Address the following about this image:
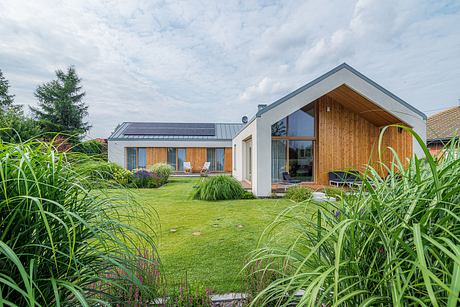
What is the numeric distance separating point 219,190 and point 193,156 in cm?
1258

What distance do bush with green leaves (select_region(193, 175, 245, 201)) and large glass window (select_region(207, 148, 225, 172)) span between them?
Answer: 39.3 ft

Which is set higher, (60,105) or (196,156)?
(60,105)

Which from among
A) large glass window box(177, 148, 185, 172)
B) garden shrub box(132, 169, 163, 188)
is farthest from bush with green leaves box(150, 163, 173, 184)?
large glass window box(177, 148, 185, 172)

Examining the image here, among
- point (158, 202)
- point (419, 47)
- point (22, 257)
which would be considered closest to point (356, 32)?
point (419, 47)

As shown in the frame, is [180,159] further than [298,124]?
Yes

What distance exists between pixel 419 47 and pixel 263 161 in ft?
21.9

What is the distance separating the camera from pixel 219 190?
29.4 ft

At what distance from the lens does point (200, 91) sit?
18.6m

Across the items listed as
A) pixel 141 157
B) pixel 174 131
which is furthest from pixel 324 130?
pixel 141 157

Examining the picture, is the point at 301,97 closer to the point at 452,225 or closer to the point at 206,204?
the point at 206,204

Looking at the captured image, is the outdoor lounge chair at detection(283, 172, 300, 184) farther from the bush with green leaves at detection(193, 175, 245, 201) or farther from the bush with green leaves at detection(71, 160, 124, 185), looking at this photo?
the bush with green leaves at detection(71, 160, 124, 185)

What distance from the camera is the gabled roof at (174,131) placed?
20939mm

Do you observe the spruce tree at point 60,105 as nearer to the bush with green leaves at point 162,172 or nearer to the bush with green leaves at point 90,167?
the bush with green leaves at point 162,172

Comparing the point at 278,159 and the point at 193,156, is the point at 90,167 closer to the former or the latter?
the point at 278,159
